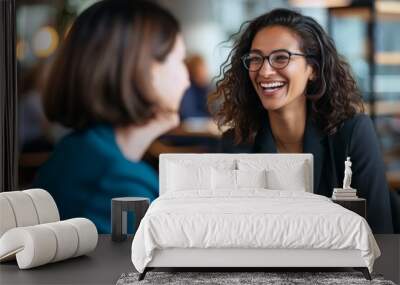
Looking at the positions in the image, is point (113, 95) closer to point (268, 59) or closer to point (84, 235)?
point (268, 59)

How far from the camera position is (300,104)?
7328 millimetres

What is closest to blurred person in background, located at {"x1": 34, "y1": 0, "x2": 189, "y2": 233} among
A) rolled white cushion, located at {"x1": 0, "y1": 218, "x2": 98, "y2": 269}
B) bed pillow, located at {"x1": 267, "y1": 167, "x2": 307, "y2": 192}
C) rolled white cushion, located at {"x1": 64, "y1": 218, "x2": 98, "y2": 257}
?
bed pillow, located at {"x1": 267, "y1": 167, "x2": 307, "y2": 192}

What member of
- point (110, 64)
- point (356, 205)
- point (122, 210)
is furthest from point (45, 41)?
point (356, 205)

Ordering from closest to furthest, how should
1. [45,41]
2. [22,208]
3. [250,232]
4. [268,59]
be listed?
[250,232] < [22,208] < [268,59] < [45,41]

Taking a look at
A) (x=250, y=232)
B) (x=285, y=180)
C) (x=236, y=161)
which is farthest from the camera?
(x=236, y=161)

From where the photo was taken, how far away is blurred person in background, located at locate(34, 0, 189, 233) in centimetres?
741

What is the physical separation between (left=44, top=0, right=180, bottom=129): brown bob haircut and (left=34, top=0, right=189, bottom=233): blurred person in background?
0.03 feet

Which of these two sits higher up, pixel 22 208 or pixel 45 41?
pixel 45 41

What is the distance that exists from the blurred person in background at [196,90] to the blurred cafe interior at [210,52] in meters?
0.01

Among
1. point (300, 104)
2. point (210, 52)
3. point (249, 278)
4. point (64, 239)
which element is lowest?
point (249, 278)

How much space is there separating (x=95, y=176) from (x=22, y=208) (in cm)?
165

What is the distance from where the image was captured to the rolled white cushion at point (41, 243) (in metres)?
5.42

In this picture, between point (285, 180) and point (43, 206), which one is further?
point (285, 180)

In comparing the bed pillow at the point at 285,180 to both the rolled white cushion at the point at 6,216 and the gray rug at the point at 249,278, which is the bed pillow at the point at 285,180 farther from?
the rolled white cushion at the point at 6,216
